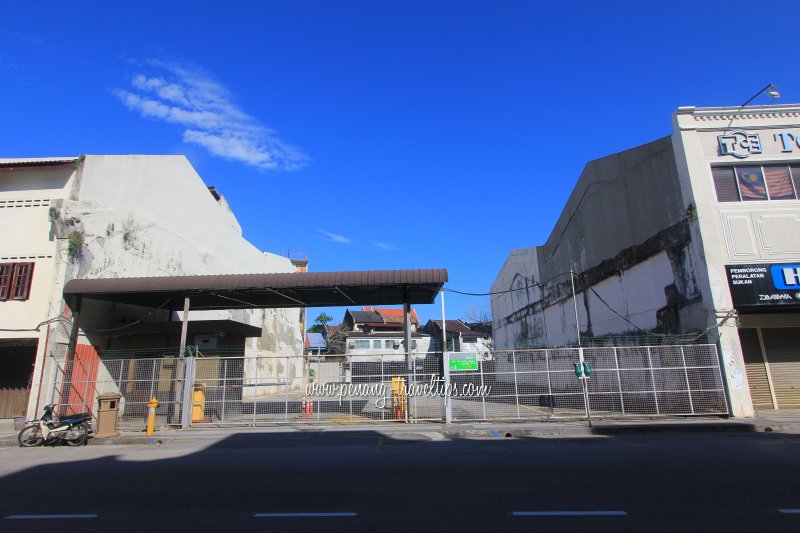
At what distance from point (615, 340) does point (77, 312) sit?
70.4 ft

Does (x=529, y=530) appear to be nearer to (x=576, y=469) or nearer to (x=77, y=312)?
(x=576, y=469)

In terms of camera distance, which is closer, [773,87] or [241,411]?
[773,87]

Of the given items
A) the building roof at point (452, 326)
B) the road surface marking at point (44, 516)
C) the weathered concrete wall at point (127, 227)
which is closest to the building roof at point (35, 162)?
the weathered concrete wall at point (127, 227)

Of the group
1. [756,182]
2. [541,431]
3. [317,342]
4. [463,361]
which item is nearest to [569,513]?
[541,431]

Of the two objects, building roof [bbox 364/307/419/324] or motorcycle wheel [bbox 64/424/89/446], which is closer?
motorcycle wheel [bbox 64/424/89/446]

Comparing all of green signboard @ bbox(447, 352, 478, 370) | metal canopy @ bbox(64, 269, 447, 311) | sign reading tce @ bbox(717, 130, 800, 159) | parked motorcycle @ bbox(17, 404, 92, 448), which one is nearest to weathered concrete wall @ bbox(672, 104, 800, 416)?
sign reading tce @ bbox(717, 130, 800, 159)

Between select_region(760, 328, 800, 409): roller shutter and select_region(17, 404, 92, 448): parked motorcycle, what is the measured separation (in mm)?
21859

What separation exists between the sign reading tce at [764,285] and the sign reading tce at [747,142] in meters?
4.18

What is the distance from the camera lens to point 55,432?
12.6 metres

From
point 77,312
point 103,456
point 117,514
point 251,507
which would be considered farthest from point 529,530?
point 77,312

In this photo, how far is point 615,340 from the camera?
20.9 metres

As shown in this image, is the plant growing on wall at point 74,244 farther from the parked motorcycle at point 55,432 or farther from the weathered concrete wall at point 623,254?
the weathered concrete wall at point 623,254

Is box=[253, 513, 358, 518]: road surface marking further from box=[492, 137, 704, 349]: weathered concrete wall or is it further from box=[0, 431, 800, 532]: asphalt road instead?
box=[492, 137, 704, 349]: weathered concrete wall

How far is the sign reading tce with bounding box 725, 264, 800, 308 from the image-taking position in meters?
15.0
